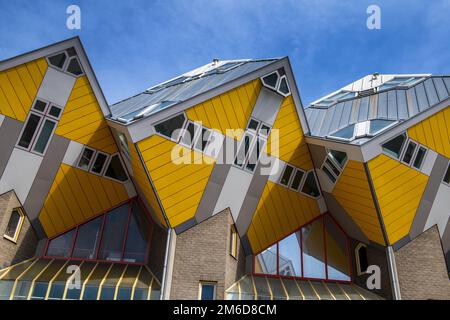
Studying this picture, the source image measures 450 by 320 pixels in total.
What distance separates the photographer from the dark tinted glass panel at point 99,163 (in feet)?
60.8

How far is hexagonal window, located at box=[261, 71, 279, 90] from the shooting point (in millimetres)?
17688

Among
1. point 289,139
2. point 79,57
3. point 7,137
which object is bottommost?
point 7,137

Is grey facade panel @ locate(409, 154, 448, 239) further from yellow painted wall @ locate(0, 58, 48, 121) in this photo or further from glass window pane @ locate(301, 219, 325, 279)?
yellow painted wall @ locate(0, 58, 48, 121)

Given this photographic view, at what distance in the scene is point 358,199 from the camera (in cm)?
1688

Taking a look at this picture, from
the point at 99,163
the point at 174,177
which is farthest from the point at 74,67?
the point at 174,177

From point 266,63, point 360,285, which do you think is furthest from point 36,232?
point 360,285

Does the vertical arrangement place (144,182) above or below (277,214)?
above

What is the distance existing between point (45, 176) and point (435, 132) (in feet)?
58.5

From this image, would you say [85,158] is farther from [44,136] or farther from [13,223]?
[13,223]

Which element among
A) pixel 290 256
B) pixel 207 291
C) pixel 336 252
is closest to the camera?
pixel 207 291

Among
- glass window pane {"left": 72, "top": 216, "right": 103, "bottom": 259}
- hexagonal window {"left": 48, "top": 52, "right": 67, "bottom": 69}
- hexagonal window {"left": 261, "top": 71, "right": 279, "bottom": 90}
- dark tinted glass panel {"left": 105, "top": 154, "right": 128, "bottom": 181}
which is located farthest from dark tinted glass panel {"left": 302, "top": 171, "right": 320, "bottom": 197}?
hexagonal window {"left": 48, "top": 52, "right": 67, "bottom": 69}

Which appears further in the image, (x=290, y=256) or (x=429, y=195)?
(x=290, y=256)

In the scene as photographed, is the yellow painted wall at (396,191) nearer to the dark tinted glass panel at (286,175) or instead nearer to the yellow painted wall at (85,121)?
Answer: the dark tinted glass panel at (286,175)

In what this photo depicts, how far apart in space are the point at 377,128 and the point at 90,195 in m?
13.9
